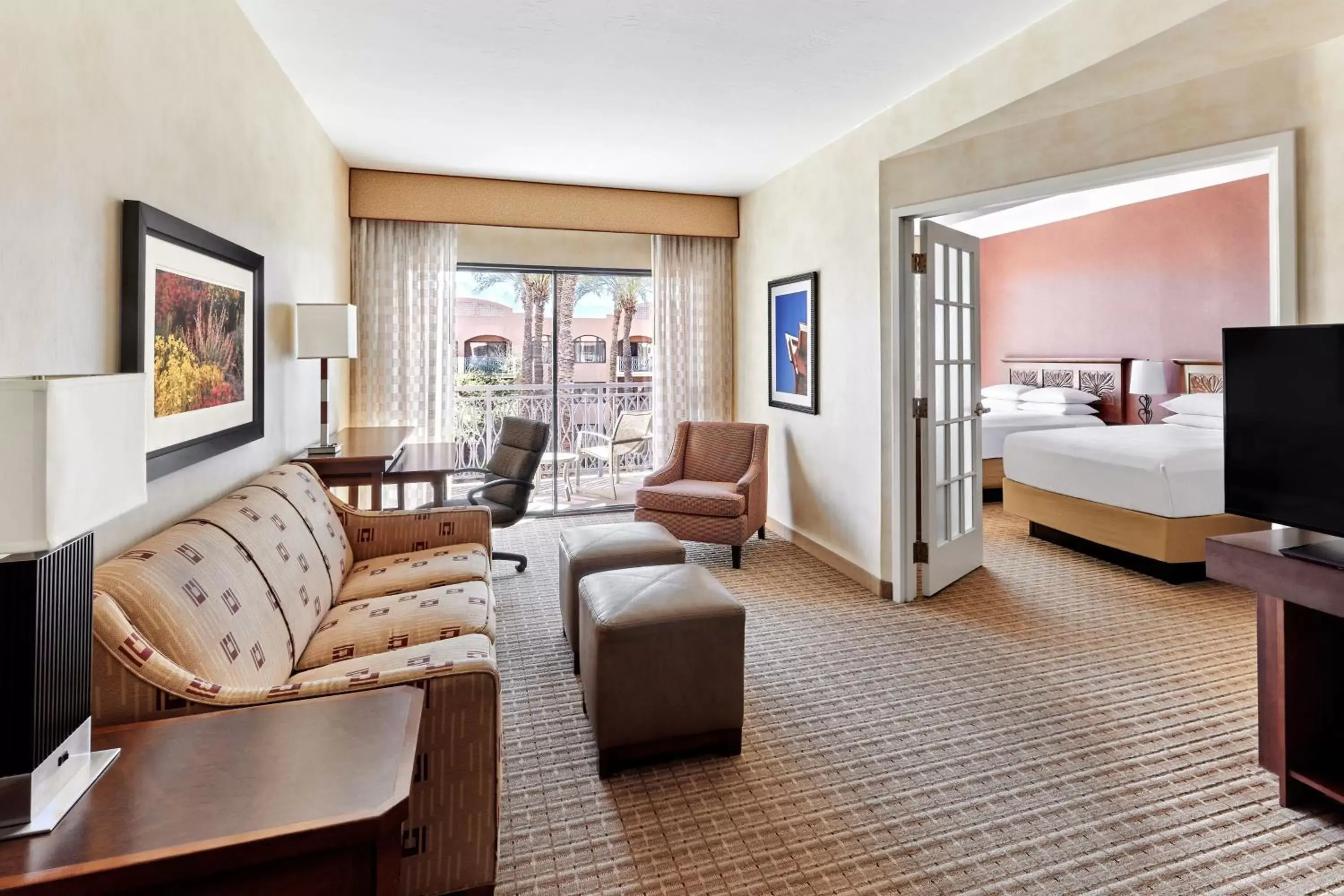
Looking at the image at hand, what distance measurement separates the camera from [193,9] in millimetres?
2188

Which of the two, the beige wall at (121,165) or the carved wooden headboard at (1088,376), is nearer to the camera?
the beige wall at (121,165)

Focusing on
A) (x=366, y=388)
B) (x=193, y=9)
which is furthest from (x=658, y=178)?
(x=193, y=9)

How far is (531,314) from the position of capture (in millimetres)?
6242

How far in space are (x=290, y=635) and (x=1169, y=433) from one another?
5.54 m

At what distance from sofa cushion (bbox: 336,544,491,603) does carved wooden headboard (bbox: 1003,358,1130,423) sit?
6092 mm

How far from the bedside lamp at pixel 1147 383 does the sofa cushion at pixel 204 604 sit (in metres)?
6.56

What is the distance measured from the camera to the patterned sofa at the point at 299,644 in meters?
1.38

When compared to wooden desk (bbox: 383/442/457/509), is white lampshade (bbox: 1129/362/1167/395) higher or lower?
higher

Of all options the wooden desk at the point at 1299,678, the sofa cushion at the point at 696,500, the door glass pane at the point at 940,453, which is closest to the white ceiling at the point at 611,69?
the door glass pane at the point at 940,453

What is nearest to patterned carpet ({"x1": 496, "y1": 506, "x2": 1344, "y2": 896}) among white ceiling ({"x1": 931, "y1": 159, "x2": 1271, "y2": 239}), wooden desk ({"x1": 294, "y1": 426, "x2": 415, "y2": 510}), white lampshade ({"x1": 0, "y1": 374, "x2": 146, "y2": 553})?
wooden desk ({"x1": 294, "y1": 426, "x2": 415, "y2": 510})

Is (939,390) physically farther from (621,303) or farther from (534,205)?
(621,303)

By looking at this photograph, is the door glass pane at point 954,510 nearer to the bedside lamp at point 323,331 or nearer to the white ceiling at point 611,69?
the white ceiling at point 611,69

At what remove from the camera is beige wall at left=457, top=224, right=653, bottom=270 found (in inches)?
214

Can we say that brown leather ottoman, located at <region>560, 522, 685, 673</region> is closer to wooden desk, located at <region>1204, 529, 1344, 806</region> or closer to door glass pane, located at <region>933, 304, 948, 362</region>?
door glass pane, located at <region>933, 304, 948, 362</region>
